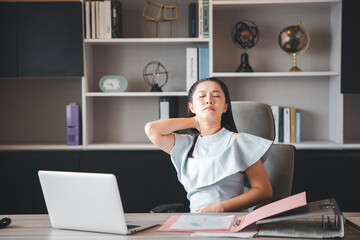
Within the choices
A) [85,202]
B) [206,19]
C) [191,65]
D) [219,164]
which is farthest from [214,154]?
[206,19]

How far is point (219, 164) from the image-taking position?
160 cm

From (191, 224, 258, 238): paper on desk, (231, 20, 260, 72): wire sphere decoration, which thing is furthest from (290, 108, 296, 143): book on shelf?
(191, 224, 258, 238): paper on desk

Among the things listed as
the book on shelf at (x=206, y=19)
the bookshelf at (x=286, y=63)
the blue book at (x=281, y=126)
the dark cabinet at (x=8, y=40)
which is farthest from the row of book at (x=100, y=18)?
the blue book at (x=281, y=126)

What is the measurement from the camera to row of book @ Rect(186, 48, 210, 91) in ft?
9.50

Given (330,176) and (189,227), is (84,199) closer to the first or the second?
(189,227)

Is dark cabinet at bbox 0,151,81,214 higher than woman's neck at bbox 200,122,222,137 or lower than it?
lower

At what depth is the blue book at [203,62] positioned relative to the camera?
2895 mm

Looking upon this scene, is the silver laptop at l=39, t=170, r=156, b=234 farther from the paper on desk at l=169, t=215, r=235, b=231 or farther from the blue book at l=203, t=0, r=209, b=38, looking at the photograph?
the blue book at l=203, t=0, r=209, b=38

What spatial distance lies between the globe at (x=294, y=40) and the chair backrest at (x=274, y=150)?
1.22 meters

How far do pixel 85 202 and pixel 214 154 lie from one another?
66 cm

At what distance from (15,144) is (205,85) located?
206cm

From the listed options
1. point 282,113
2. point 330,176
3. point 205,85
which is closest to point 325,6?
point 282,113

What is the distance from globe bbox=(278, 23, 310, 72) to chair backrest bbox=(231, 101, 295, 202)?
1215 millimetres

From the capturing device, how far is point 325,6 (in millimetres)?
3027
